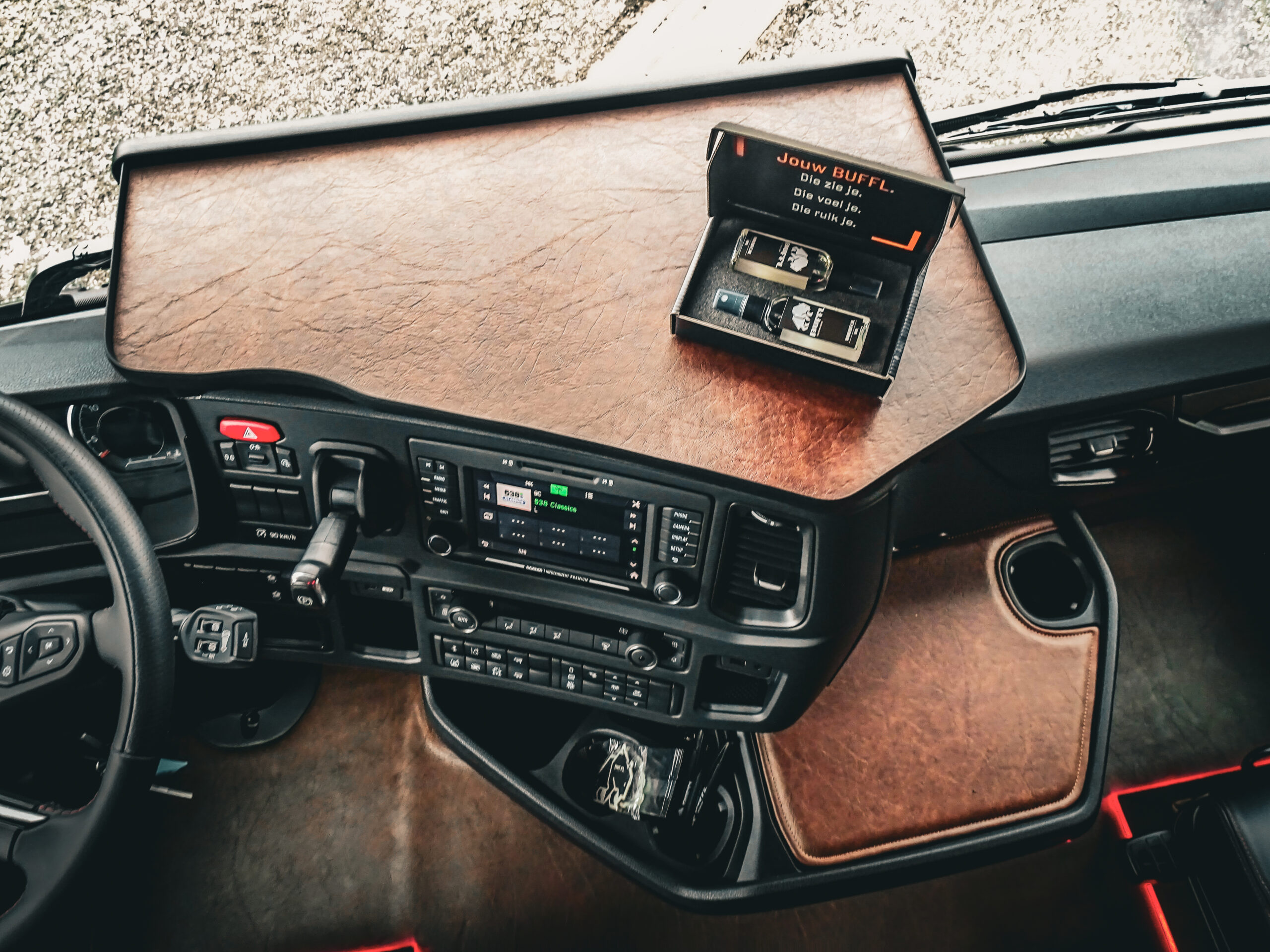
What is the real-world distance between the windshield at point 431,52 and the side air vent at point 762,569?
172cm

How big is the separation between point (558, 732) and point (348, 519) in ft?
2.74

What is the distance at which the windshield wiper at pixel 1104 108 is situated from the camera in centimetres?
152

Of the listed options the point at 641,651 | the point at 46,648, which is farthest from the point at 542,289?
the point at 46,648

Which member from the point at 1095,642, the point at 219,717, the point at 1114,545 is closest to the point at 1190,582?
the point at 1114,545


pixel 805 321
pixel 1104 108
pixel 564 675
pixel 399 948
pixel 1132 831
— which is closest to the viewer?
pixel 805 321

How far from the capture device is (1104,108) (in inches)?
60.8

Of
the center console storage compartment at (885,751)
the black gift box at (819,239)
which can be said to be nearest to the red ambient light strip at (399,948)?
the center console storage compartment at (885,751)

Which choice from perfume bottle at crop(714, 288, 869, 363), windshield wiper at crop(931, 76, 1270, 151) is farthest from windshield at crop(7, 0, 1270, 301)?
perfume bottle at crop(714, 288, 869, 363)

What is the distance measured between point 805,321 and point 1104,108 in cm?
96

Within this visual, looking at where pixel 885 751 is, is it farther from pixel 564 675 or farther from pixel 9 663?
pixel 9 663

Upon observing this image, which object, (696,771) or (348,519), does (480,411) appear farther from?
(696,771)

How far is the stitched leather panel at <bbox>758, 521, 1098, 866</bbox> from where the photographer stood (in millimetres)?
1585

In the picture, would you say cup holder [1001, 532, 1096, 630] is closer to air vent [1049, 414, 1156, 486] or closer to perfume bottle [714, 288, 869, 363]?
air vent [1049, 414, 1156, 486]

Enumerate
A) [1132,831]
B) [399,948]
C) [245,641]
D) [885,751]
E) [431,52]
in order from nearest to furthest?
[245,641]
[885,751]
[399,948]
[1132,831]
[431,52]
